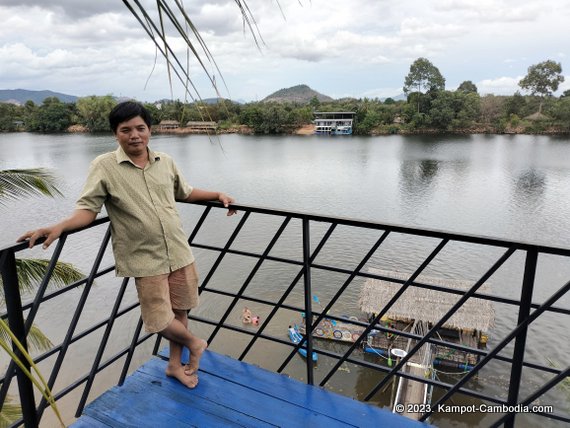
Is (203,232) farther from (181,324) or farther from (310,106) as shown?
(310,106)

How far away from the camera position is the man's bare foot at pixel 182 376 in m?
1.84

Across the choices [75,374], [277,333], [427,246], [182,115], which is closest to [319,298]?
[277,333]

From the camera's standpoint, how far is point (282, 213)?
164 cm

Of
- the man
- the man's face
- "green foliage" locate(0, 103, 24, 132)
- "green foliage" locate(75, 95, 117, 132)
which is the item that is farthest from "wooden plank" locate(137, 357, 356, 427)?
"green foliage" locate(0, 103, 24, 132)

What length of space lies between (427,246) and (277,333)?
6.67 metres

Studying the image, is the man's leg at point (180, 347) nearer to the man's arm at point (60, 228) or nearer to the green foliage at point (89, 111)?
the man's arm at point (60, 228)

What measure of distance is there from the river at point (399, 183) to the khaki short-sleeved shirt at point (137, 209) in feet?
17.1

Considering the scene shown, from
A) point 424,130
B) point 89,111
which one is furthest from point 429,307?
point 89,111

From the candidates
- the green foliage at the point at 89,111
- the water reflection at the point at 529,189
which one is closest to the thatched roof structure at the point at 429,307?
the water reflection at the point at 529,189

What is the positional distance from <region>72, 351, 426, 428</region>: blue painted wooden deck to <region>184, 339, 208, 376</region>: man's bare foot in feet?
0.25

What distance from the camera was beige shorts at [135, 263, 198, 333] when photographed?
5.26 feet

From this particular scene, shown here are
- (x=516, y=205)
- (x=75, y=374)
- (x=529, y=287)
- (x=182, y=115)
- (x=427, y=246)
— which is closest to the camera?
(x=182, y=115)

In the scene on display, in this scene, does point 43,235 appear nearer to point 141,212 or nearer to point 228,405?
point 141,212

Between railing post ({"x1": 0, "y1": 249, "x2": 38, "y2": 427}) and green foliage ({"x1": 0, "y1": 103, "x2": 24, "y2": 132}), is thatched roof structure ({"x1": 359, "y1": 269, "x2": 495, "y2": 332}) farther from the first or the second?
green foliage ({"x1": 0, "y1": 103, "x2": 24, "y2": 132})
